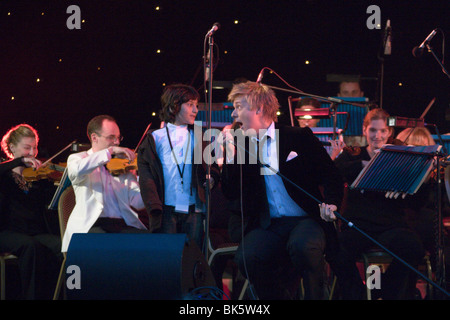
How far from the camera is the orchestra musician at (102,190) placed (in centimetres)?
364

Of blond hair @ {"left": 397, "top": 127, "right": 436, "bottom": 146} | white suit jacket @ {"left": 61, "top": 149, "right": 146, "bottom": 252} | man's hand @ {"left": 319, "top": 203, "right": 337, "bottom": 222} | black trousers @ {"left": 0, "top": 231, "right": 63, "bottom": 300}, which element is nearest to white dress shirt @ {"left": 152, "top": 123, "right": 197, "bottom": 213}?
white suit jacket @ {"left": 61, "top": 149, "right": 146, "bottom": 252}

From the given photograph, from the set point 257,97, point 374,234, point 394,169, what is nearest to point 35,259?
point 257,97

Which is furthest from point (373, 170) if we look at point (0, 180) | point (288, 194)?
point (0, 180)

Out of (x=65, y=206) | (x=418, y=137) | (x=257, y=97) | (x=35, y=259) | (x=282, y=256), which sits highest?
(x=257, y=97)

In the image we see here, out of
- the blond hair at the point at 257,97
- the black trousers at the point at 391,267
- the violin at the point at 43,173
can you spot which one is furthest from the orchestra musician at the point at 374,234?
the violin at the point at 43,173

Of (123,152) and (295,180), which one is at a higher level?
(123,152)

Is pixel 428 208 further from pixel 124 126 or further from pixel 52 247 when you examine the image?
pixel 124 126

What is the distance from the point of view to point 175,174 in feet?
11.4

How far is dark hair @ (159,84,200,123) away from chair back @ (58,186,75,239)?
80cm

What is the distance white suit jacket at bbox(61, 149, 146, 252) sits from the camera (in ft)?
11.8

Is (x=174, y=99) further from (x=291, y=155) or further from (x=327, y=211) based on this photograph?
(x=327, y=211)

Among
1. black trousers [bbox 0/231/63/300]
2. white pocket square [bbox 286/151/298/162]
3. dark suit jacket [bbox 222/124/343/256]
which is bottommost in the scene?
black trousers [bbox 0/231/63/300]

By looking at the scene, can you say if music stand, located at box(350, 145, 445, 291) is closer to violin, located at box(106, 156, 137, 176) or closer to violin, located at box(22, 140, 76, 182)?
violin, located at box(106, 156, 137, 176)

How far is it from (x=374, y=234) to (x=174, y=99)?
1474 millimetres
